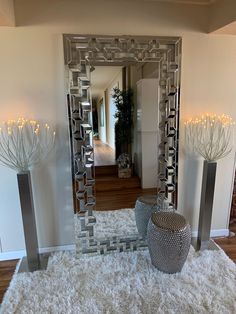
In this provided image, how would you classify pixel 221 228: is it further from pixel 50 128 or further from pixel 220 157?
pixel 50 128

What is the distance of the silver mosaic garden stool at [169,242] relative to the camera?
189 centimetres

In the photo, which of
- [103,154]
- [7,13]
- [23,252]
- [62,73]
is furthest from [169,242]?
[7,13]

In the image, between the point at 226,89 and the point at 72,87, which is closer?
the point at 72,87

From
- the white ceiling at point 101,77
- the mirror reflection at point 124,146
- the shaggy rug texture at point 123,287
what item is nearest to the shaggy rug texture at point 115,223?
the mirror reflection at point 124,146

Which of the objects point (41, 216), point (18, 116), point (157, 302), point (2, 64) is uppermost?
point (2, 64)

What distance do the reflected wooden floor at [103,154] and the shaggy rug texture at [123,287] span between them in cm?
93

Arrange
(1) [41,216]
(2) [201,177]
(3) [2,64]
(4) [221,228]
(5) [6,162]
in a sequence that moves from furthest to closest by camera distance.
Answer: (4) [221,228]
(2) [201,177]
(1) [41,216]
(5) [6,162]
(3) [2,64]

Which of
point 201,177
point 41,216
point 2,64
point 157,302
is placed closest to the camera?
point 157,302

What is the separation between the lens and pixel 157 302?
1.71 meters

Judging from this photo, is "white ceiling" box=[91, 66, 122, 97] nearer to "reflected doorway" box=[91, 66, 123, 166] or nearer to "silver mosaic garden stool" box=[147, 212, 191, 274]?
"reflected doorway" box=[91, 66, 123, 166]

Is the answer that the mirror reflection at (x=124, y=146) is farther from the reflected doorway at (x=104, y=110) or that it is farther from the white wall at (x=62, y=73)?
the white wall at (x=62, y=73)

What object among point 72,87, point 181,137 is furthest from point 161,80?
point 72,87

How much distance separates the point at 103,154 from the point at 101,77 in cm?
73

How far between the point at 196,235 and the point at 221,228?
0.32 m
